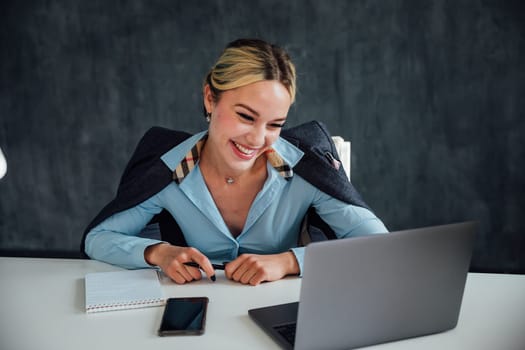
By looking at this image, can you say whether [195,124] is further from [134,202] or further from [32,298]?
[32,298]

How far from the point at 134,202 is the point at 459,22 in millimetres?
2035

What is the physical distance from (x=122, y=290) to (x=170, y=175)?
447 millimetres

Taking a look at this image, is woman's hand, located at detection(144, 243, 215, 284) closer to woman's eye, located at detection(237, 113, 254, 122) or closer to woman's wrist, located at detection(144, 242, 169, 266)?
woman's wrist, located at detection(144, 242, 169, 266)

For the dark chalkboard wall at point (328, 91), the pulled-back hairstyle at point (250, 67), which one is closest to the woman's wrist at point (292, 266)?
the pulled-back hairstyle at point (250, 67)

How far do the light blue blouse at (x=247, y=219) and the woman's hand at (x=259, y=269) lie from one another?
264mm

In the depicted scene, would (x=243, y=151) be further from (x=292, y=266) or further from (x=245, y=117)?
(x=292, y=266)

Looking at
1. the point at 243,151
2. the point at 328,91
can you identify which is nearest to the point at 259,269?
the point at 243,151

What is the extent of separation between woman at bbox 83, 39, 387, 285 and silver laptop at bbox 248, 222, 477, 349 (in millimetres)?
411

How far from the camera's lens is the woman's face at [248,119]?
1551mm

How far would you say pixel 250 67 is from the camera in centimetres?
157

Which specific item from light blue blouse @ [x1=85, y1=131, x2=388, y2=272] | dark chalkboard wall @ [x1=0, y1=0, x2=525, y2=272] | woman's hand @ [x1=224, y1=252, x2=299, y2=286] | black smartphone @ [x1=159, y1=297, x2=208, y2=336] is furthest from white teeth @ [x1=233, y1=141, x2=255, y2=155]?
dark chalkboard wall @ [x1=0, y1=0, x2=525, y2=272]

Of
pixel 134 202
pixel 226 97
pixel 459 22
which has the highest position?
pixel 459 22

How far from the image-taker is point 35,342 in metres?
1.14

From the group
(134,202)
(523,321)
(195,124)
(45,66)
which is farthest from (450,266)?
(45,66)
